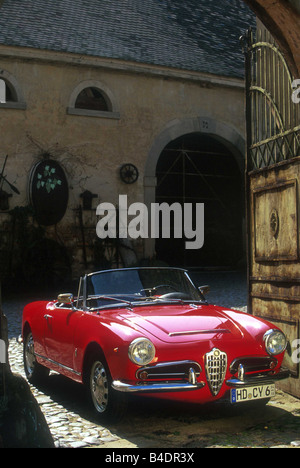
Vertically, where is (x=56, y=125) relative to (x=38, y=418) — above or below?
above

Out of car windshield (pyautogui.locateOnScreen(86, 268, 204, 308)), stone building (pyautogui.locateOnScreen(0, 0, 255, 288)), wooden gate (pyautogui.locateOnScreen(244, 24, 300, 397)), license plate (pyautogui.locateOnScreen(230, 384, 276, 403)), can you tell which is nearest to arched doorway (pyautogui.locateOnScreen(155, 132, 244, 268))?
stone building (pyautogui.locateOnScreen(0, 0, 255, 288))

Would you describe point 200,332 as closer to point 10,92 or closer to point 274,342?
point 274,342

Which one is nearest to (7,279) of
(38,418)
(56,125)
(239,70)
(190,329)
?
(56,125)

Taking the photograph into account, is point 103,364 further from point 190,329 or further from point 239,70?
point 239,70

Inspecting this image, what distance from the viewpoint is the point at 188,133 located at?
17.4 metres

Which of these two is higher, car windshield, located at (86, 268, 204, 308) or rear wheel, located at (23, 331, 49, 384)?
car windshield, located at (86, 268, 204, 308)

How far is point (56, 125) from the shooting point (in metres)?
15.4

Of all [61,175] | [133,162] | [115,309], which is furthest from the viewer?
[133,162]

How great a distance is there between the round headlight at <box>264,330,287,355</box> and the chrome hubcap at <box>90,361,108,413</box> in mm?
1320

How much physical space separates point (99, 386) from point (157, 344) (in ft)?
2.18

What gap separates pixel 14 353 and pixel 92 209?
7.85 m

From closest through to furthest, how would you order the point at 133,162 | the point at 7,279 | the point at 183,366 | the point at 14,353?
the point at 183,366 < the point at 14,353 < the point at 7,279 < the point at 133,162

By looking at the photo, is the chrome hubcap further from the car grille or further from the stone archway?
the stone archway

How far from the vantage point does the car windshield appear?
5.86 metres
